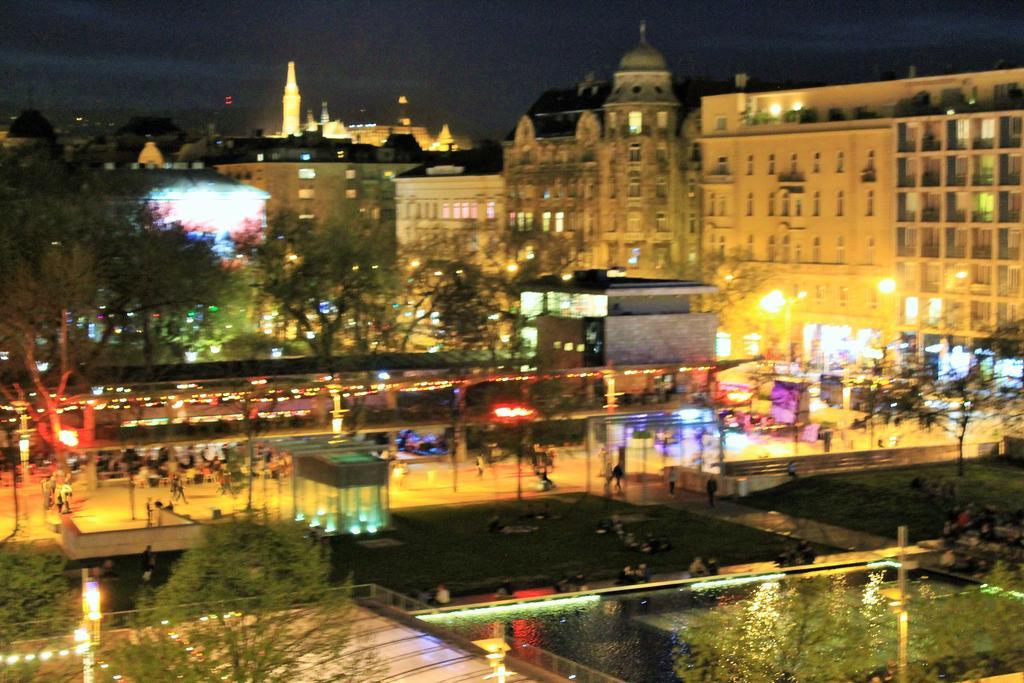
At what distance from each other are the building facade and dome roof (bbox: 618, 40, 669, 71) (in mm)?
63

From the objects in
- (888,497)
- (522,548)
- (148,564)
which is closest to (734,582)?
(522,548)

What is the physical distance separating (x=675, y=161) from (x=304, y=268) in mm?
38818

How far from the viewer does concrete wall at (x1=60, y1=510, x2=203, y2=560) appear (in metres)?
42.0

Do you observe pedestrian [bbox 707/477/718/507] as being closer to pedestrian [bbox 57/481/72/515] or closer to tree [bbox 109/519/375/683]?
pedestrian [bbox 57/481/72/515]

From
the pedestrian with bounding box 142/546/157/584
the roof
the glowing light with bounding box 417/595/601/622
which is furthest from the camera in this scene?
the roof

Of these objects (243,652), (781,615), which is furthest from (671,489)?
(243,652)

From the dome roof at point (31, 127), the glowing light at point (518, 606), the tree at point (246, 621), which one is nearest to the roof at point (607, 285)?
the glowing light at point (518, 606)

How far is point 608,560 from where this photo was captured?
138ft

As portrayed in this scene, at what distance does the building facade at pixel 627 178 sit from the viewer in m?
101

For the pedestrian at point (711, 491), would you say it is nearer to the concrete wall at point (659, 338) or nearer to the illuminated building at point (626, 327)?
the illuminated building at point (626, 327)

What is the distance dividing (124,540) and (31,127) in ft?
410

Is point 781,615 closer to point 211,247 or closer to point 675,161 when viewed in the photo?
point 211,247

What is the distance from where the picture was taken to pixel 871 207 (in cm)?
8712

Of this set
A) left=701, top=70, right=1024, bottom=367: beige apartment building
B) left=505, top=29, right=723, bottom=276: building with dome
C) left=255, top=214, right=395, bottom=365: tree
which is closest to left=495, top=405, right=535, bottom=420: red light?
left=255, top=214, right=395, bottom=365: tree
